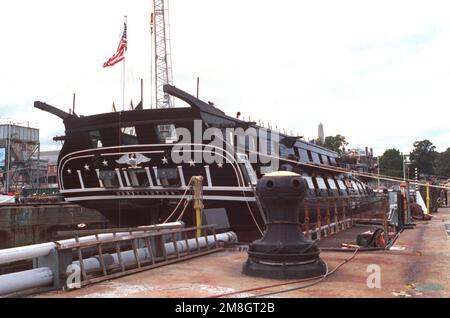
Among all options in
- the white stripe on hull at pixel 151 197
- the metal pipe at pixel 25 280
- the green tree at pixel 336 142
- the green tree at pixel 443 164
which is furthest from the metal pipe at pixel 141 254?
the green tree at pixel 443 164

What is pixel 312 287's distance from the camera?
227 inches

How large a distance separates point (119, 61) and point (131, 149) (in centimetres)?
526

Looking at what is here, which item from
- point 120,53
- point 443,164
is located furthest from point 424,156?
point 120,53

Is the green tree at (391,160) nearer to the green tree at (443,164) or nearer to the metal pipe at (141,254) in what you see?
the green tree at (443,164)

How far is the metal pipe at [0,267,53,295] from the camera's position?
17.1 feet

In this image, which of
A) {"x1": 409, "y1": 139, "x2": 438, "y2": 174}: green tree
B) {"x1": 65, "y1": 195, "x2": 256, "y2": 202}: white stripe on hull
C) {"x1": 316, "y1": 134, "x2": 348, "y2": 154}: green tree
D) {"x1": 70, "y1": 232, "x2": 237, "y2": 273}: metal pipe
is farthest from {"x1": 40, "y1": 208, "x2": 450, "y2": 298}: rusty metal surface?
{"x1": 409, "y1": 139, "x2": 438, "y2": 174}: green tree

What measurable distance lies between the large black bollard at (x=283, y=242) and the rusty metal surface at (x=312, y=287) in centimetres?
22

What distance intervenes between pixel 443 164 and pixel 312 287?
3979 inches

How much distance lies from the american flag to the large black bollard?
14.0m

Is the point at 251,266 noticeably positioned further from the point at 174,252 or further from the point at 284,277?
the point at 174,252

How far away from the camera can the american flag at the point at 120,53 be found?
749 inches
